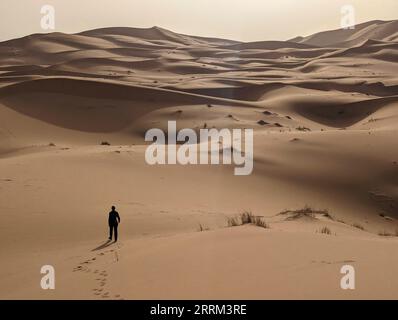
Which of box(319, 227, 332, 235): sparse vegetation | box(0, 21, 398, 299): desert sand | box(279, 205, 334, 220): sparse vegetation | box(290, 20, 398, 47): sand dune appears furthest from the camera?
box(290, 20, 398, 47): sand dune

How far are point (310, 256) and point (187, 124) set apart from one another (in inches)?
754

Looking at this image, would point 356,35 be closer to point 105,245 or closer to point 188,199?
point 188,199

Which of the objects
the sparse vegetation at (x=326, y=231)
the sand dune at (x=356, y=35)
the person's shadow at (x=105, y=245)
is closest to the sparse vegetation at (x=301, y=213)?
the sparse vegetation at (x=326, y=231)

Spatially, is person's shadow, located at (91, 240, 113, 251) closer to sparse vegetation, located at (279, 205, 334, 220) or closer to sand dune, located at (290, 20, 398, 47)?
sparse vegetation, located at (279, 205, 334, 220)

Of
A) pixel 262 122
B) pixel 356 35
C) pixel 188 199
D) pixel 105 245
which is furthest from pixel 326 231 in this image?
pixel 356 35

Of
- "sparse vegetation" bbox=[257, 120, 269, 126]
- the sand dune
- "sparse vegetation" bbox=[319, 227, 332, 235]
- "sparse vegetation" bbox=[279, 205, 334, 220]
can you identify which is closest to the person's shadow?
"sparse vegetation" bbox=[319, 227, 332, 235]

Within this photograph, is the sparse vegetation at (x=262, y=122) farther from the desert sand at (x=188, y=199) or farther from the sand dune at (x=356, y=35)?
the sand dune at (x=356, y=35)

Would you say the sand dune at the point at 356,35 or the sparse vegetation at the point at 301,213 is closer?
the sparse vegetation at the point at 301,213

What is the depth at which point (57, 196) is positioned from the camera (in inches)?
404

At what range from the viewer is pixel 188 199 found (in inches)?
439

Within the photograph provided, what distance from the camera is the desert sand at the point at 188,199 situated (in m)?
4.98

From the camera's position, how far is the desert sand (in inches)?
196

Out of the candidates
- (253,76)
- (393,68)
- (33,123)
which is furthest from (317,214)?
(393,68)

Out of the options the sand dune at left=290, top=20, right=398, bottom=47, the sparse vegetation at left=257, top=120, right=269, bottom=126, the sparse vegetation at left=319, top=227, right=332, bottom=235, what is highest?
the sand dune at left=290, top=20, right=398, bottom=47
